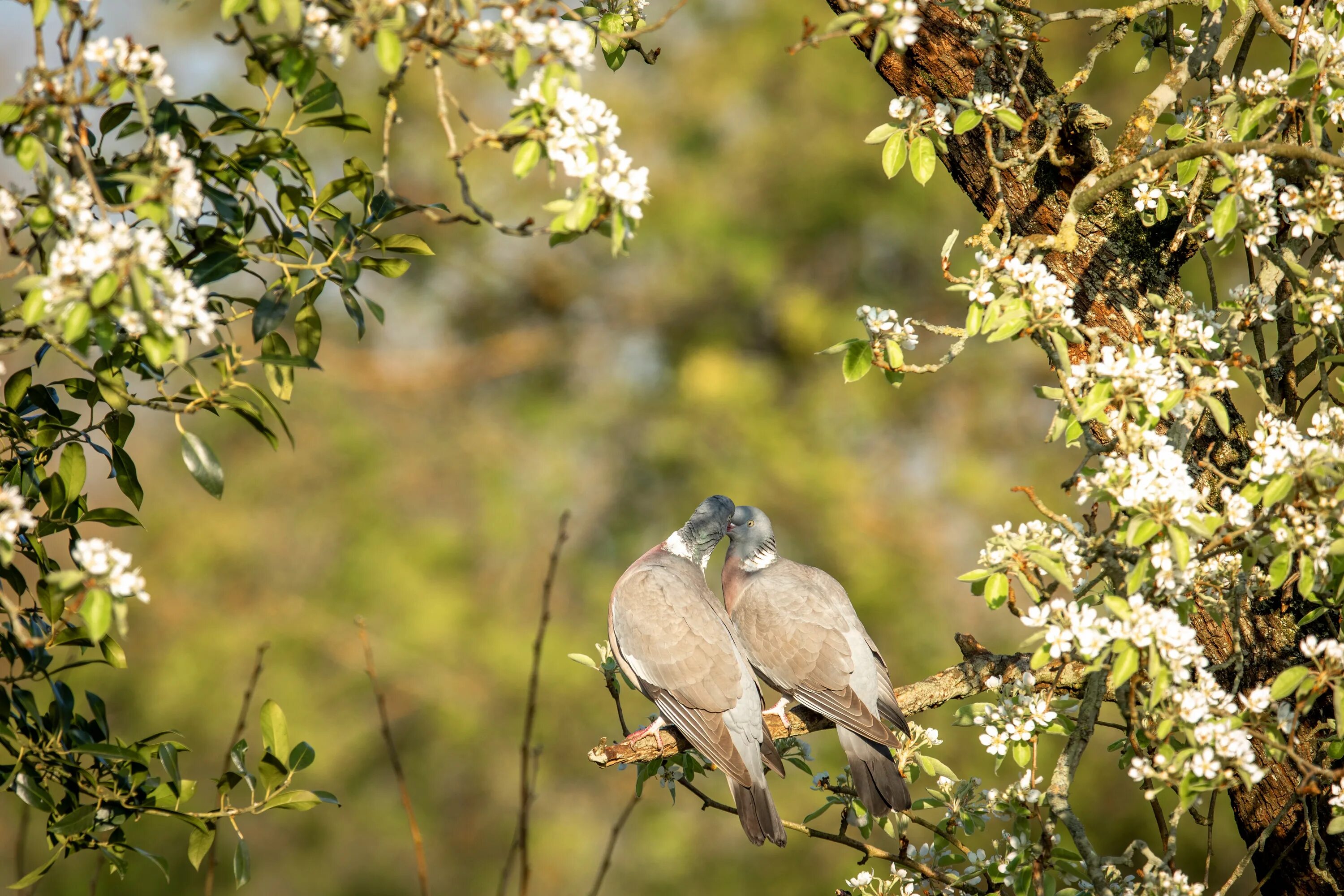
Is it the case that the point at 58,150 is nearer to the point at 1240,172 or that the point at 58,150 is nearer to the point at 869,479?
the point at 1240,172

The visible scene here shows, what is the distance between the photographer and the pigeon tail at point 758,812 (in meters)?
3.24

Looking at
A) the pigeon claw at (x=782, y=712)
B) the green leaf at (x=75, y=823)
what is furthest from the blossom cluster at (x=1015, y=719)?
the green leaf at (x=75, y=823)

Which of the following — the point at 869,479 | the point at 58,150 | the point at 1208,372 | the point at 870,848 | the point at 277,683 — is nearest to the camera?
the point at 58,150

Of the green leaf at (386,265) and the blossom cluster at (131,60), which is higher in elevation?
the green leaf at (386,265)

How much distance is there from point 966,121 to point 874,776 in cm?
191

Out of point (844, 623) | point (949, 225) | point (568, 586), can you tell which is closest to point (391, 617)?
point (568, 586)

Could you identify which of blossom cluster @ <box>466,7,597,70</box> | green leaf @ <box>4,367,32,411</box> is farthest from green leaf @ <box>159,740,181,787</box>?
blossom cluster @ <box>466,7,597,70</box>

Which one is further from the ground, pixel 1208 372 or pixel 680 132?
pixel 680 132

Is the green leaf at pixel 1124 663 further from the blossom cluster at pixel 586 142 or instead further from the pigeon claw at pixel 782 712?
the pigeon claw at pixel 782 712

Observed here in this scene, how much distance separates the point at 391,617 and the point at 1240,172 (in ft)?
33.4

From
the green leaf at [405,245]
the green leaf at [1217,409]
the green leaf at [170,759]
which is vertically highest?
the green leaf at [405,245]

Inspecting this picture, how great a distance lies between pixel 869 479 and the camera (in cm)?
1011

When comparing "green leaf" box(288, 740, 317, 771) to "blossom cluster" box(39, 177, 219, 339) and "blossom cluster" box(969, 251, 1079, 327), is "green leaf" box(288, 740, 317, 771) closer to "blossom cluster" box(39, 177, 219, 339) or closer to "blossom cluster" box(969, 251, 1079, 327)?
"blossom cluster" box(39, 177, 219, 339)

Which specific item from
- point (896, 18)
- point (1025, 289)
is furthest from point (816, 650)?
point (896, 18)
